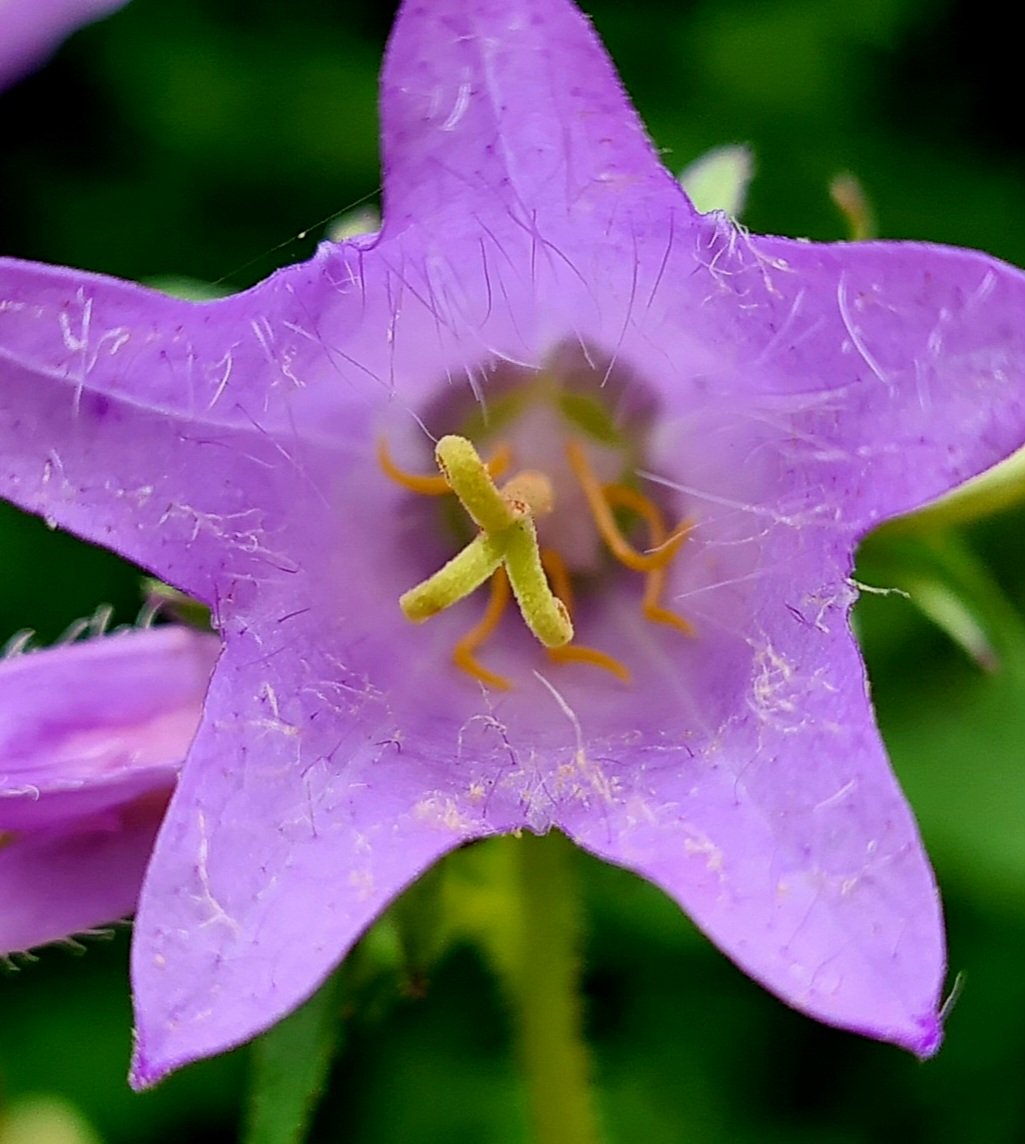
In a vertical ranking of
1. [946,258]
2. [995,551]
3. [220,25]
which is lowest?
[995,551]

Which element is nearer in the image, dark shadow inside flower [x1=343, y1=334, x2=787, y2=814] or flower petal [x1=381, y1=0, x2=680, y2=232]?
flower petal [x1=381, y1=0, x2=680, y2=232]

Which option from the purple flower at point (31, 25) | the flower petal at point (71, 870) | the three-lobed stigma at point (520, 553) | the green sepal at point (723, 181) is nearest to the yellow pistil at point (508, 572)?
the three-lobed stigma at point (520, 553)

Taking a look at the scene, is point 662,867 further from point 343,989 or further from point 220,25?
point 220,25

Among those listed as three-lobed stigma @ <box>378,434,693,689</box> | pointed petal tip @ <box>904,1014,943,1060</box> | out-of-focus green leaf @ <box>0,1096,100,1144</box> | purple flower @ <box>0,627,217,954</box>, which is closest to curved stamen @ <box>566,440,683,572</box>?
three-lobed stigma @ <box>378,434,693,689</box>

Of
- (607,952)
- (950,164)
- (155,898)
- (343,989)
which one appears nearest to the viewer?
(155,898)

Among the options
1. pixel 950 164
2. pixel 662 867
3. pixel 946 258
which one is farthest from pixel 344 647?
pixel 950 164

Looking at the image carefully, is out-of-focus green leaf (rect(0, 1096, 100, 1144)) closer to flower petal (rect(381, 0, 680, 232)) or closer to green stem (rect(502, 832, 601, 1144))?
green stem (rect(502, 832, 601, 1144))

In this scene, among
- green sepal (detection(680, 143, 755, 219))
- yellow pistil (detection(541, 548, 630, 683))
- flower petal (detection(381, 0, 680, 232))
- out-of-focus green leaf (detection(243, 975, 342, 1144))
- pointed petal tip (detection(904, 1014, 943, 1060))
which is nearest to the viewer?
pointed petal tip (detection(904, 1014, 943, 1060))

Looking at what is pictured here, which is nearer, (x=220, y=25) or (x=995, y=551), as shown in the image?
(x=995, y=551)
